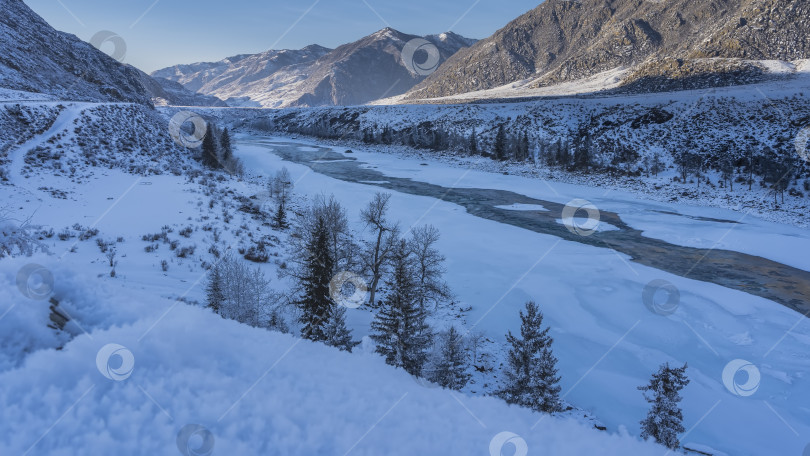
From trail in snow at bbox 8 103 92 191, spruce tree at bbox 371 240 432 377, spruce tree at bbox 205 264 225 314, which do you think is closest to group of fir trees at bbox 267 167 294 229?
trail in snow at bbox 8 103 92 191

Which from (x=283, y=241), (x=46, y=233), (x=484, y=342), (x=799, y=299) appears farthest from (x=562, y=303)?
(x=46, y=233)

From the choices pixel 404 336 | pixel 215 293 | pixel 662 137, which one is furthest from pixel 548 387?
pixel 662 137

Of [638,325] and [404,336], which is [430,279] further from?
[638,325]

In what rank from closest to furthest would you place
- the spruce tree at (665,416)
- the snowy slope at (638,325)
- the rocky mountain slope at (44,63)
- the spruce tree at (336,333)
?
the spruce tree at (665,416) → the snowy slope at (638,325) → the spruce tree at (336,333) → the rocky mountain slope at (44,63)

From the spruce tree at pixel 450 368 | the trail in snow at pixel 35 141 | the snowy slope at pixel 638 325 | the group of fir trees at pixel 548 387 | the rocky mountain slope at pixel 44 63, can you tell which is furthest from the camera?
the rocky mountain slope at pixel 44 63

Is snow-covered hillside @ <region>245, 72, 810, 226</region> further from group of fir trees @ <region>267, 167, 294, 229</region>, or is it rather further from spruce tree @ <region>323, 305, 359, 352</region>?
spruce tree @ <region>323, 305, 359, 352</region>

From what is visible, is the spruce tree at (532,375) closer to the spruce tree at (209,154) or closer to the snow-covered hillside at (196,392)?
the snow-covered hillside at (196,392)

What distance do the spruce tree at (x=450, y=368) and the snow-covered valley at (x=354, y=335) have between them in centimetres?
93

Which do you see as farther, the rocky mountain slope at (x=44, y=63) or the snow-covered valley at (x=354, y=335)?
the rocky mountain slope at (x=44, y=63)

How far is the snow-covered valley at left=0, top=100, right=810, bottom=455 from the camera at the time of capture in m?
2.02

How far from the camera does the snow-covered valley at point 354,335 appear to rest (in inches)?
79.4

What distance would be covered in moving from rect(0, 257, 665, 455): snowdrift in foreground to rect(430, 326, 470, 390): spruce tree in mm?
10234

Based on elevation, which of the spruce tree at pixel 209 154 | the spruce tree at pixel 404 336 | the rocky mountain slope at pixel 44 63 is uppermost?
the rocky mountain slope at pixel 44 63

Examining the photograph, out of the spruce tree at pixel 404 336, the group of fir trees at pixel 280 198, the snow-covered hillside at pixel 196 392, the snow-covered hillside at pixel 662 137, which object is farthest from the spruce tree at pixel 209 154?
the snow-covered hillside at pixel 196 392
